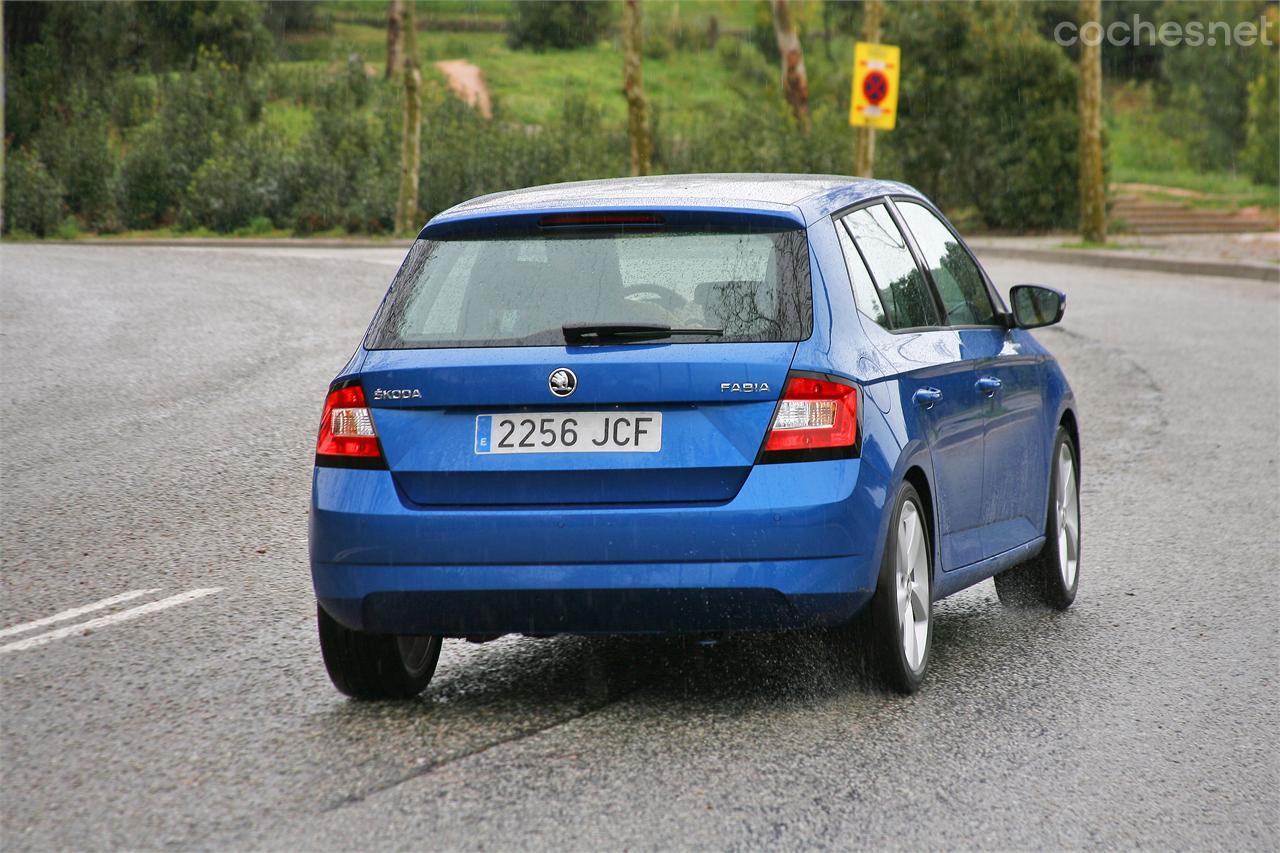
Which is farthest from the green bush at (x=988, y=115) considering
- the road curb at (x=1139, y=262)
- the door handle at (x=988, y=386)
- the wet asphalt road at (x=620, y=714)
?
the door handle at (x=988, y=386)

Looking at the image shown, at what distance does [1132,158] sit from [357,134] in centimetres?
2697

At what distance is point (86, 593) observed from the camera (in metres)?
7.53

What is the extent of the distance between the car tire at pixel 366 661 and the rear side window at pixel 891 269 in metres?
1.79

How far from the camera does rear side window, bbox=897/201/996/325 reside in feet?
21.7

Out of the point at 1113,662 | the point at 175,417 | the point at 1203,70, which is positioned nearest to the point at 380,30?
the point at 1203,70

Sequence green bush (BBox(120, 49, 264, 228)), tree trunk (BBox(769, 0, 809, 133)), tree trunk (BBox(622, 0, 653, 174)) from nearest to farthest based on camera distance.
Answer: tree trunk (BBox(622, 0, 653, 174))
green bush (BBox(120, 49, 264, 228))
tree trunk (BBox(769, 0, 809, 133))

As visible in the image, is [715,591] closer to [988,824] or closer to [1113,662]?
[988,824]

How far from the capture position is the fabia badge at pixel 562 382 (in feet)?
17.1

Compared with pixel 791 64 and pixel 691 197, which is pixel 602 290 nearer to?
pixel 691 197

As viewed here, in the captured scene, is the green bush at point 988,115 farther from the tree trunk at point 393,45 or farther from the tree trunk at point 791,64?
the tree trunk at point 393,45

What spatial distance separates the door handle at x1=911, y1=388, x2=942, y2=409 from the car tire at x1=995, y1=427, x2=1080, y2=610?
1.42 m

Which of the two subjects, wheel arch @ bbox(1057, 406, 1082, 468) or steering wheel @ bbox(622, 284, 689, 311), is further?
wheel arch @ bbox(1057, 406, 1082, 468)

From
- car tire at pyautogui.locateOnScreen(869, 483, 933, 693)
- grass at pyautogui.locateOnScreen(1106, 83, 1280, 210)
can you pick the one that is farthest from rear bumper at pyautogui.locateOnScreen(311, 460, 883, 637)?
grass at pyautogui.locateOnScreen(1106, 83, 1280, 210)

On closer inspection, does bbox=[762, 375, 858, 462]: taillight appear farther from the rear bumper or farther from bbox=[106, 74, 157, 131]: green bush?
bbox=[106, 74, 157, 131]: green bush
